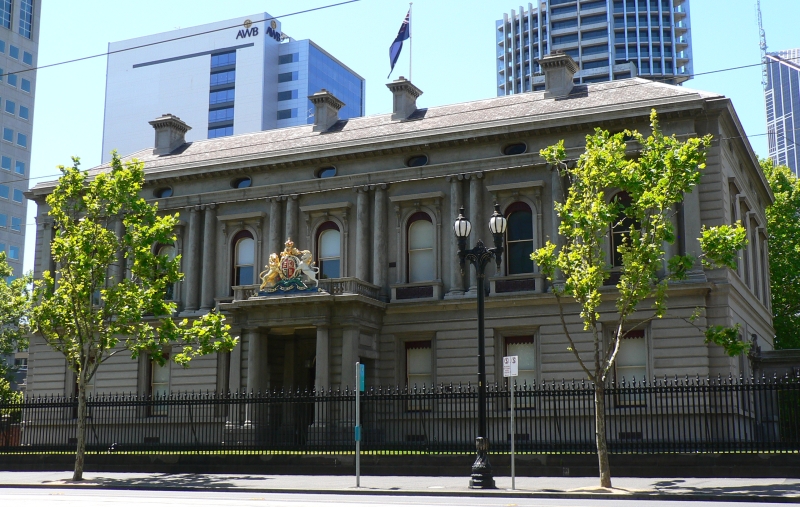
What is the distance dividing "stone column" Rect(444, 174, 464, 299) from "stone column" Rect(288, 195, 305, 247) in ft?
22.6

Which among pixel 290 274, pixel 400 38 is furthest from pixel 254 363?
pixel 400 38

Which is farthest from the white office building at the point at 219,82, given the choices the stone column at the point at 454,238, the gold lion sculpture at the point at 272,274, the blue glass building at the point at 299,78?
the gold lion sculpture at the point at 272,274

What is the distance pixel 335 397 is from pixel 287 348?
13.5m

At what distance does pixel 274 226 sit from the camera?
39.5 meters

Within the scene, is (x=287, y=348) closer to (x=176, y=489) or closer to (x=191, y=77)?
(x=176, y=489)

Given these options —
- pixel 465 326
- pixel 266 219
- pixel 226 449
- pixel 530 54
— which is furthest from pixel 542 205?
Answer: pixel 530 54

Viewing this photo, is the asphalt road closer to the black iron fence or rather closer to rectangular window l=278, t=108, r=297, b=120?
the black iron fence

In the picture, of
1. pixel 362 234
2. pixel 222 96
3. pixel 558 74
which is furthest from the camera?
pixel 222 96

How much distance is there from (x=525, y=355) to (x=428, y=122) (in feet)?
37.1

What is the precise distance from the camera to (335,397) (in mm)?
26016

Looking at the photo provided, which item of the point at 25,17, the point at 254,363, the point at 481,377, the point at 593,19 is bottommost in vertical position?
the point at 481,377

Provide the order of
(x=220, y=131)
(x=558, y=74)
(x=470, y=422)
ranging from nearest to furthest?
1. (x=470, y=422)
2. (x=558, y=74)
3. (x=220, y=131)

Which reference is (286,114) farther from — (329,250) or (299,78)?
(329,250)

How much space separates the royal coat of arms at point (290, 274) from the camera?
1377 inches
